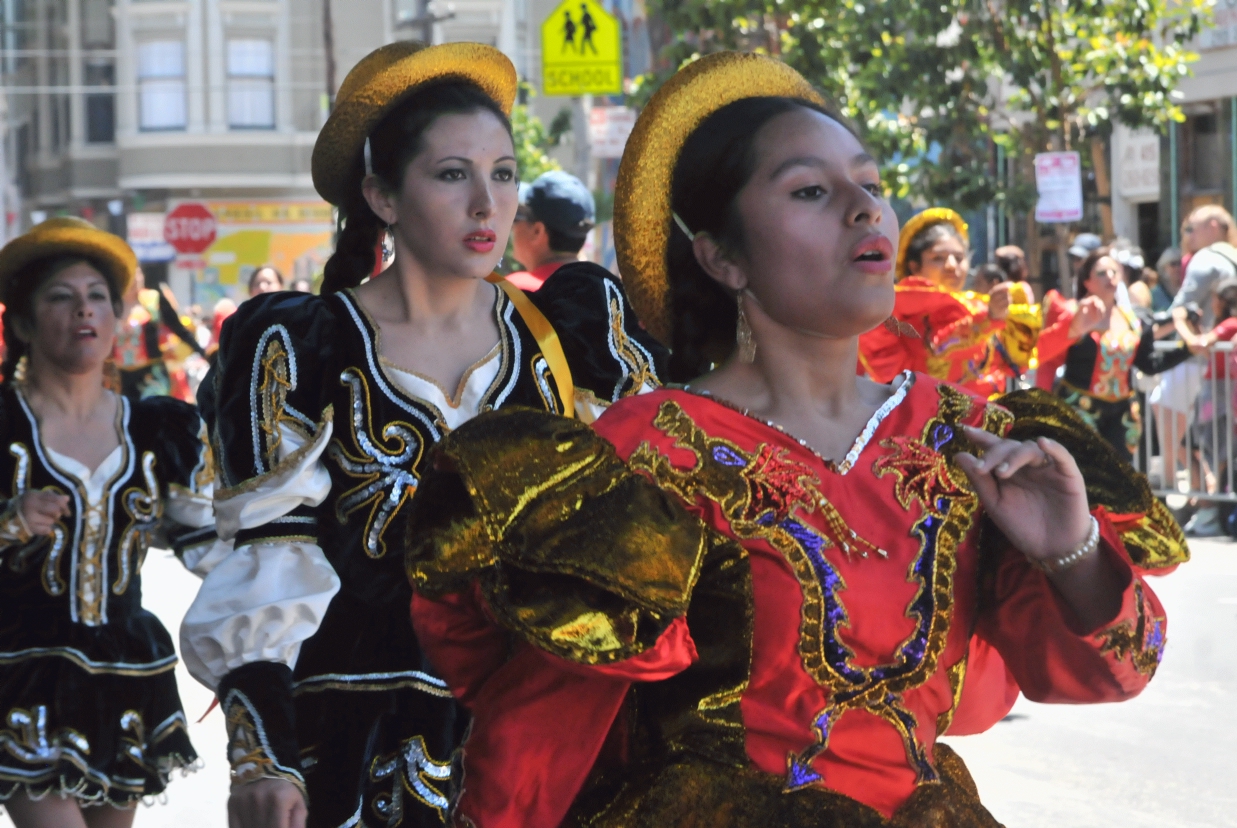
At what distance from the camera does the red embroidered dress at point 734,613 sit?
1947 mm

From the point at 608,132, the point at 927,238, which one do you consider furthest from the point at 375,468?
the point at 608,132

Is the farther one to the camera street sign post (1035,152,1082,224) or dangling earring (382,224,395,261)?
street sign post (1035,152,1082,224)

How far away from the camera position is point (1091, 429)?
2.28 meters

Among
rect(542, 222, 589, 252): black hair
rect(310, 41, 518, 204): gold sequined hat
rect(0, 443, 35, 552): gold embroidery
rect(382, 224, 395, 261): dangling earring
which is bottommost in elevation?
rect(0, 443, 35, 552): gold embroidery

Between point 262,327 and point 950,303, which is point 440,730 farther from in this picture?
Answer: point 950,303

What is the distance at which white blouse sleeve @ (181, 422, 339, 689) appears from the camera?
2.84 metres

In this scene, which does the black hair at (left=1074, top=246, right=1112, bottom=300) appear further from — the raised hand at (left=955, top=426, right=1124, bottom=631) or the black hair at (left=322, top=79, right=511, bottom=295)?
the raised hand at (left=955, top=426, right=1124, bottom=631)

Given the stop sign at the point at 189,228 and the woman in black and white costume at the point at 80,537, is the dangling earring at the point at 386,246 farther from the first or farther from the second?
the stop sign at the point at 189,228

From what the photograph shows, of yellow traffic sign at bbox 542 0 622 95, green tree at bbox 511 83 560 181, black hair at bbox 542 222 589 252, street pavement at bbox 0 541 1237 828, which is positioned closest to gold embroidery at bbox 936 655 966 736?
street pavement at bbox 0 541 1237 828

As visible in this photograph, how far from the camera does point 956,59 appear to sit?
15.3m

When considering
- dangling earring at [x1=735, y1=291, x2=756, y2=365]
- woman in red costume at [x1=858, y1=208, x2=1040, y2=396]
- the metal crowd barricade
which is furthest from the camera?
the metal crowd barricade

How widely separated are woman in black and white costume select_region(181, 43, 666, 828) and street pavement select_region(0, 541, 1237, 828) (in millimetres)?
2677

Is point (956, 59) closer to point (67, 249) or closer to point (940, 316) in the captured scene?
point (940, 316)

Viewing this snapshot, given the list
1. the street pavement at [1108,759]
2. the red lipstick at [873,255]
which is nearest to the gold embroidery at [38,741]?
the street pavement at [1108,759]
